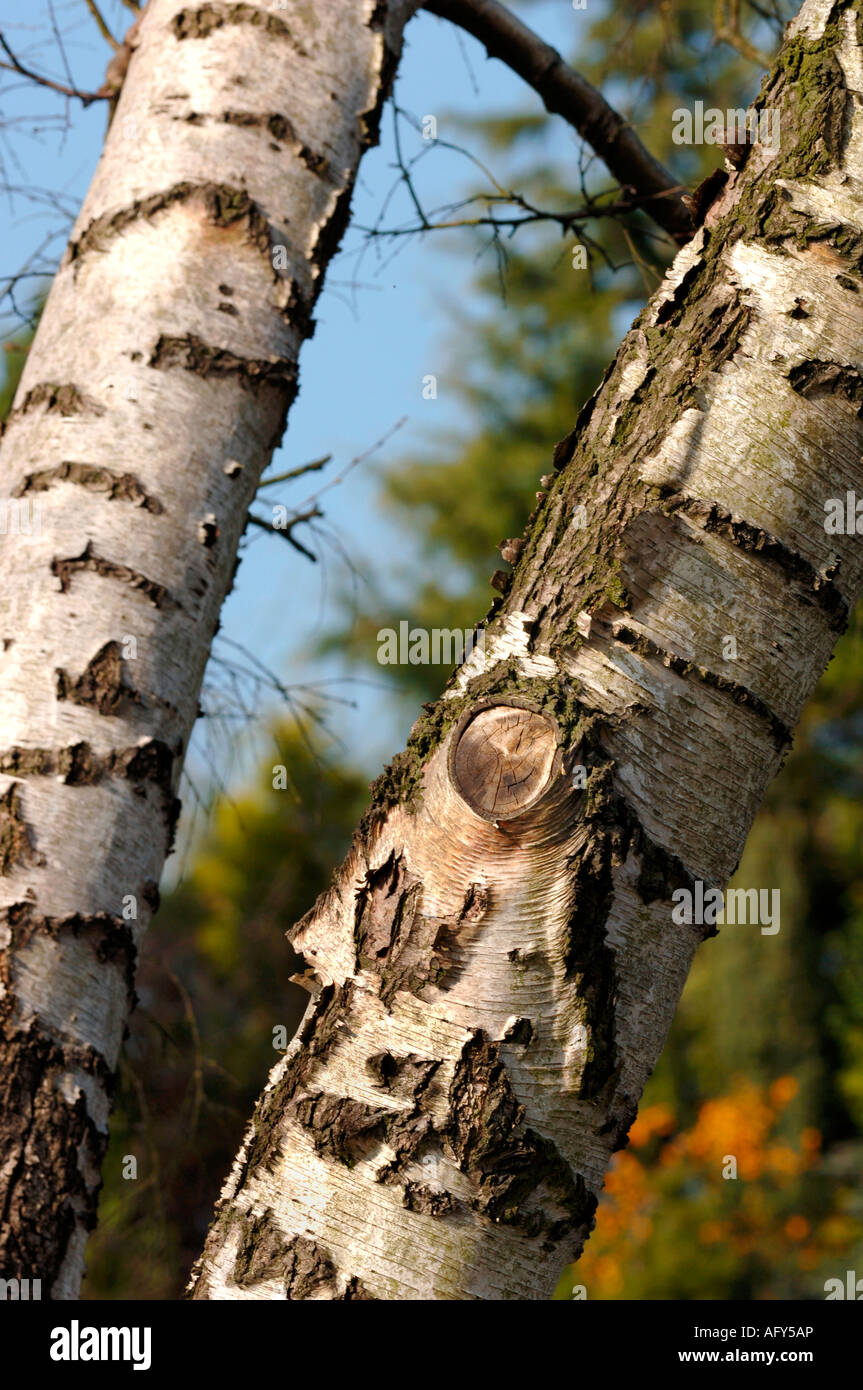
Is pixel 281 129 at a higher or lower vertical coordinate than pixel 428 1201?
higher

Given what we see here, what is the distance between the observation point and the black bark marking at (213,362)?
1544mm

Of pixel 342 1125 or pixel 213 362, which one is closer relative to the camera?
pixel 342 1125

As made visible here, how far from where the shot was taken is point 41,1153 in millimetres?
1229

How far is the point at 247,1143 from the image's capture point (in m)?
0.95

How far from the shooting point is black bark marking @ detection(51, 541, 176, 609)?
144 centimetres

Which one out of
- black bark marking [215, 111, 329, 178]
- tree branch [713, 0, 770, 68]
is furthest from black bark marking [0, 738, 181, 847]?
tree branch [713, 0, 770, 68]

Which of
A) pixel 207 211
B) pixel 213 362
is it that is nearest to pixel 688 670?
pixel 213 362

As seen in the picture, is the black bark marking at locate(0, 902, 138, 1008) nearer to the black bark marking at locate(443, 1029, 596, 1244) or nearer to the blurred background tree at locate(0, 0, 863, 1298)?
the black bark marking at locate(443, 1029, 596, 1244)

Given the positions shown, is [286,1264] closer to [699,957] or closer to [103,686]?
[103,686]

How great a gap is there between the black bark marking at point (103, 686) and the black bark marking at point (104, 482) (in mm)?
195

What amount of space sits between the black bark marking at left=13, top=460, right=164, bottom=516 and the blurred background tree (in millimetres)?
2451

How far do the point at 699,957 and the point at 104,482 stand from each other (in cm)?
1028

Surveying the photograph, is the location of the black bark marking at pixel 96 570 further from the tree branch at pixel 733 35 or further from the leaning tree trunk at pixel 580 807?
the tree branch at pixel 733 35
